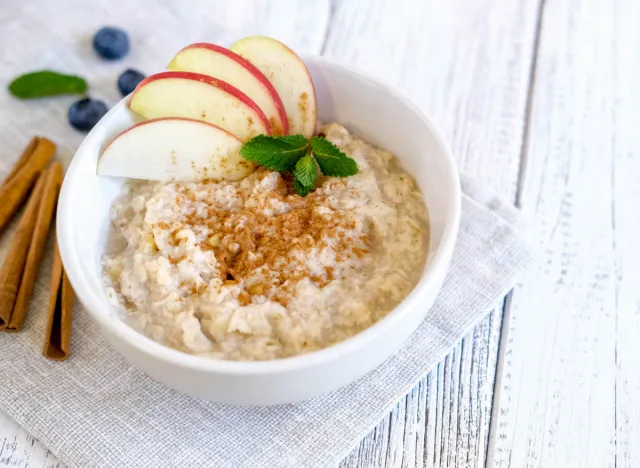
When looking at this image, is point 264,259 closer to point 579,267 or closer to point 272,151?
point 272,151

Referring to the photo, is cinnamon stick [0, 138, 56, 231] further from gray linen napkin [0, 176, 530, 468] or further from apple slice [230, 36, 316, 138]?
apple slice [230, 36, 316, 138]

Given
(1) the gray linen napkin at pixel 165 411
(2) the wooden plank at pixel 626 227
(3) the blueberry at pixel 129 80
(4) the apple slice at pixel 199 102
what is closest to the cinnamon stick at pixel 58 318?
(1) the gray linen napkin at pixel 165 411

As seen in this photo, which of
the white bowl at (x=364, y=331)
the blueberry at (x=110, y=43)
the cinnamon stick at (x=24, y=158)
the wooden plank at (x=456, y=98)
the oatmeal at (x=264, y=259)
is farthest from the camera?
the blueberry at (x=110, y=43)

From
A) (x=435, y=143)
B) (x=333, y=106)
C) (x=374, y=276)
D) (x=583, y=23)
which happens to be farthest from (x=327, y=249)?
(x=583, y=23)

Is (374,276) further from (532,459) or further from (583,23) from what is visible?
(583,23)

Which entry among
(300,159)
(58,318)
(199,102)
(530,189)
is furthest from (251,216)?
(530,189)

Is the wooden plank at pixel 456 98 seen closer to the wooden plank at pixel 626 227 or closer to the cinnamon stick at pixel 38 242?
the wooden plank at pixel 626 227

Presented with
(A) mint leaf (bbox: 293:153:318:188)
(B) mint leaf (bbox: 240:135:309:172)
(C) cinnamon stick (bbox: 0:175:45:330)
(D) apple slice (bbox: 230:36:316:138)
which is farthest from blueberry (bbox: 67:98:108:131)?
(A) mint leaf (bbox: 293:153:318:188)
